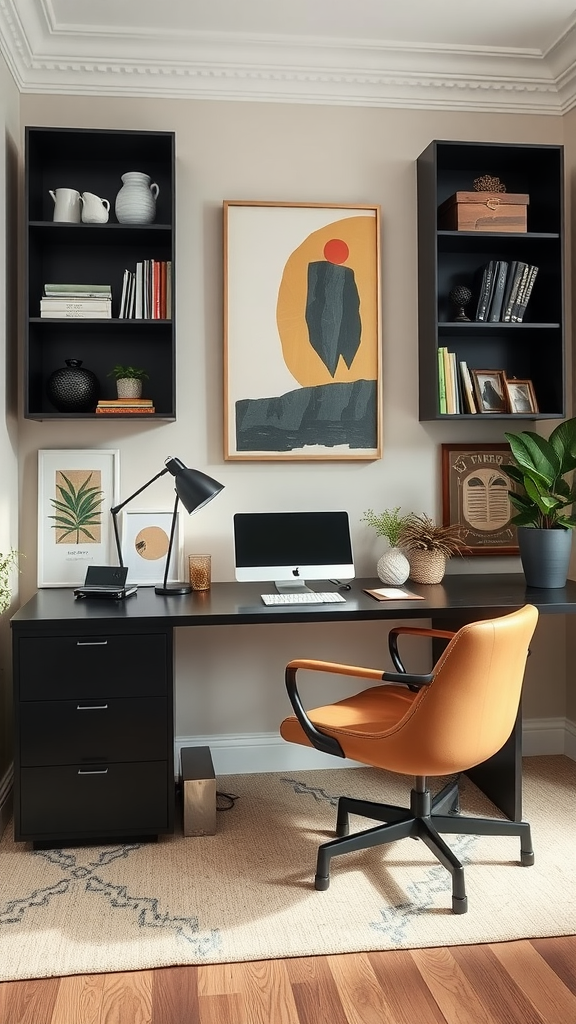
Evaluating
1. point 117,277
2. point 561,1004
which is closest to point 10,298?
point 117,277

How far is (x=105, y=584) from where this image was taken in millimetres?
2936

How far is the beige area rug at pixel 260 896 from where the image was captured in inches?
83.1

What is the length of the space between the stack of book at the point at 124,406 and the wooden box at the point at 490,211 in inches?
54.3

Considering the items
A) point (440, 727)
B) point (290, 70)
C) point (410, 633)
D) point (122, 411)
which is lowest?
point (440, 727)

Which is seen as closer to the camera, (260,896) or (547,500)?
(260,896)

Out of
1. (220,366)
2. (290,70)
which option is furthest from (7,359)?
(290,70)

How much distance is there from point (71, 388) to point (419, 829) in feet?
6.36

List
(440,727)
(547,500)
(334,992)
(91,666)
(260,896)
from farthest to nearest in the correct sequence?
(547,500) < (91,666) < (260,896) < (440,727) < (334,992)

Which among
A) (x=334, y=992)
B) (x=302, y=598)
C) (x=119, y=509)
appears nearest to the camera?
(x=334, y=992)

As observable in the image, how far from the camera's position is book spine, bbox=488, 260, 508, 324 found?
10.5ft

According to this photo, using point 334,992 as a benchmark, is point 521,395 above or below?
above

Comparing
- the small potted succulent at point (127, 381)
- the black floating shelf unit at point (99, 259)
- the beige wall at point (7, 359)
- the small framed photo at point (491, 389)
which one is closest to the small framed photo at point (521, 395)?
the small framed photo at point (491, 389)

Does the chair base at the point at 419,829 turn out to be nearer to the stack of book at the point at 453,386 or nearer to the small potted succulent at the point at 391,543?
the small potted succulent at the point at 391,543

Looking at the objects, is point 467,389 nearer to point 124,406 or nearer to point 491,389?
point 491,389
